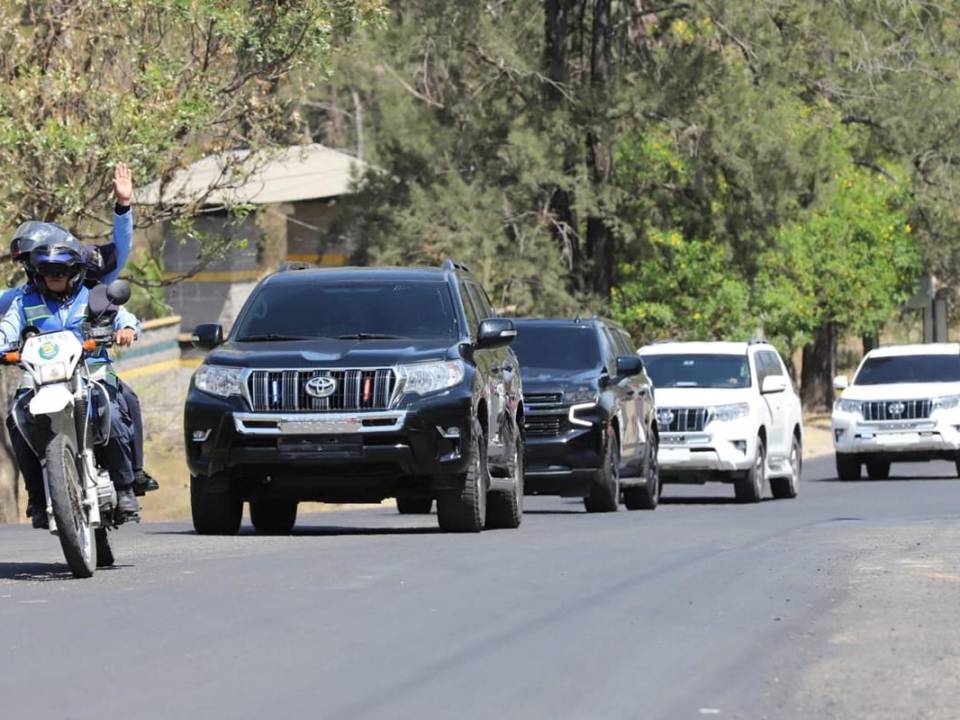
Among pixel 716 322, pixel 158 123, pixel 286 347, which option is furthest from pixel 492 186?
pixel 286 347

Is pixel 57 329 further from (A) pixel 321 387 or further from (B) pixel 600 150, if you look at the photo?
(B) pixel 600 150

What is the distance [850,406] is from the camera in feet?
105

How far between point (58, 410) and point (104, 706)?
395 cm

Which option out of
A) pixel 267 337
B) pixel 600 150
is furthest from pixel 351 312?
pixel 600 150

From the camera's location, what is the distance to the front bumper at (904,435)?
31609 mm

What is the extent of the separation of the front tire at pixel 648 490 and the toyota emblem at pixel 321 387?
8581 millimetres

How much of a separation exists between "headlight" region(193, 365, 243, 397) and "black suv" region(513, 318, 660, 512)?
621 centimetres

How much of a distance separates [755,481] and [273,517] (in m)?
9.75

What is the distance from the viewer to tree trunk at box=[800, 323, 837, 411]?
59594mm

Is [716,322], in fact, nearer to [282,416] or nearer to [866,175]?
[866,175]

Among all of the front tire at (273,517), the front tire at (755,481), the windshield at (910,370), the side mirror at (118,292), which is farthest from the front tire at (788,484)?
the side mirror at (118,292)

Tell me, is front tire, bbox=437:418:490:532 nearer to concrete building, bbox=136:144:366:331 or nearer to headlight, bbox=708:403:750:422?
headlight, bbox=708:403:750:422

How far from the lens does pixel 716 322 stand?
1753 inches

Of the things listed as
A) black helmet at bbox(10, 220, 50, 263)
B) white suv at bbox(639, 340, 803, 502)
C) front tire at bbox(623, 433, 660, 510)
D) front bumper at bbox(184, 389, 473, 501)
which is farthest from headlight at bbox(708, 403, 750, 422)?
black helmet at bbox(10, 220, 50, 263)
